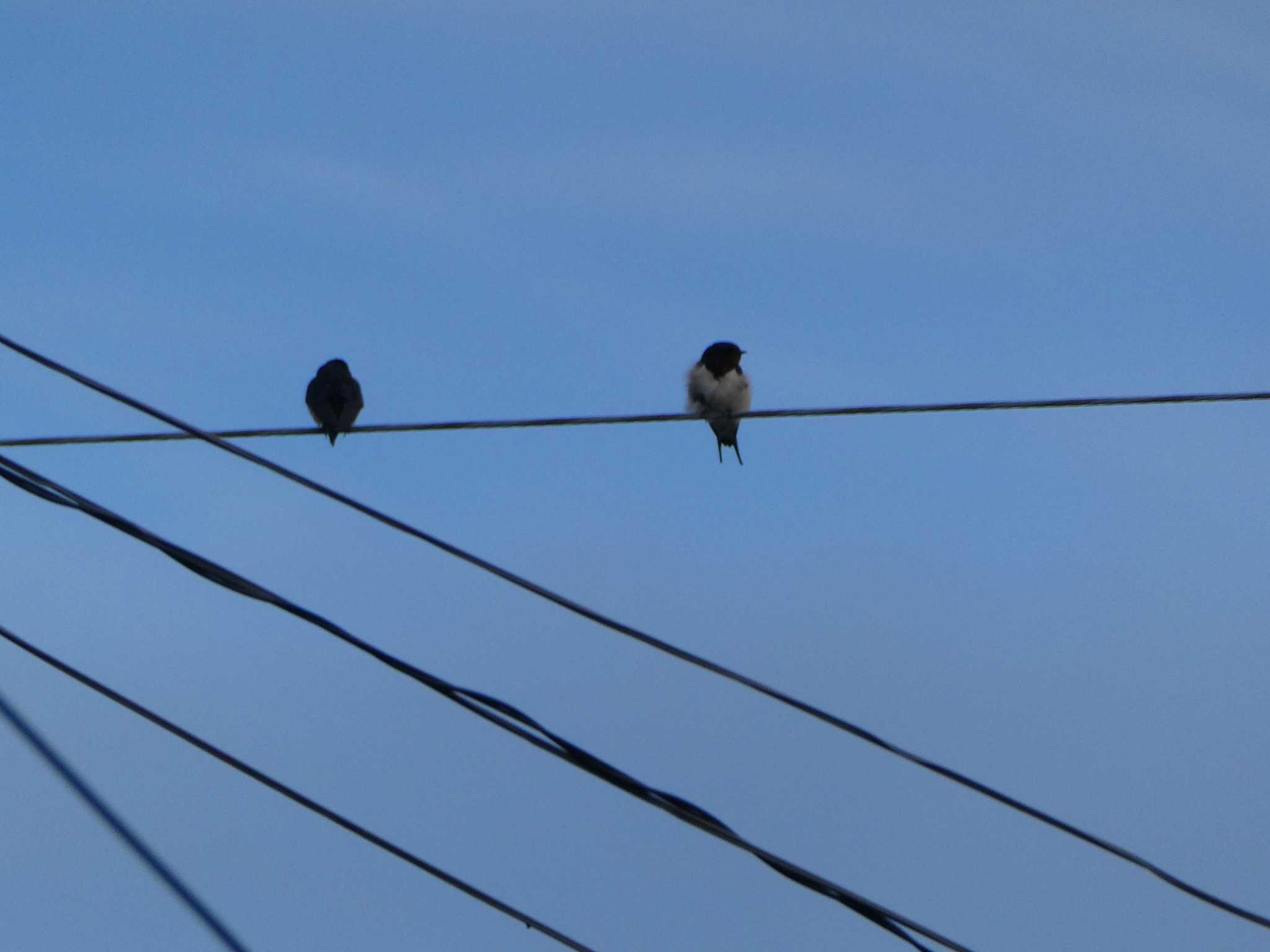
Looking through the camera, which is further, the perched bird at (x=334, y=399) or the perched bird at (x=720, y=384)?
the perched bird at (x=334, y=399)

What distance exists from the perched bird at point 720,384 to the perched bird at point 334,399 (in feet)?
7.52

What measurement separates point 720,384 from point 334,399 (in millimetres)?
2613

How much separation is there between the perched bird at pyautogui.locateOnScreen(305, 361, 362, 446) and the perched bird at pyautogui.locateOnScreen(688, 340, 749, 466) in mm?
2291

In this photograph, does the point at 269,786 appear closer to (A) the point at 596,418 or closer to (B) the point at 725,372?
(A) the point at 596,418

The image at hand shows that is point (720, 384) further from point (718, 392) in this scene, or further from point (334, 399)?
point (334, 399)

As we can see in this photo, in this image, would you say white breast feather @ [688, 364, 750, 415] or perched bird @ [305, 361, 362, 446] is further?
perched bird @ [305, 361, 362, 446]

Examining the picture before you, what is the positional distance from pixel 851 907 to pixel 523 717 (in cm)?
96

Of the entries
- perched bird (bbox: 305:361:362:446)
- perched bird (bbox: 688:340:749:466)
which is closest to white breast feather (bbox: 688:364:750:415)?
perched bird (bbox: 688:340:749:466)

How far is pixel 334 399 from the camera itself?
13.1m

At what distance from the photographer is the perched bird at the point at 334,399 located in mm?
13094

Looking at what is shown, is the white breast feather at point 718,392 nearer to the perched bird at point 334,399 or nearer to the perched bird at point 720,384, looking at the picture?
the perched bird at point 720,384

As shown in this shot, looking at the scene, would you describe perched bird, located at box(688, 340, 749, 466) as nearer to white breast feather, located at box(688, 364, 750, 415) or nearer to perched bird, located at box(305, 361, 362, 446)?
white breast feather, located at box(688, 364, 750, 415)

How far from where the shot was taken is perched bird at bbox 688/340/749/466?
12.3 metres

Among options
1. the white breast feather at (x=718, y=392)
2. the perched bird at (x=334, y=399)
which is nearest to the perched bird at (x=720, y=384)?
the white breast feather at (x=718, y=392)
